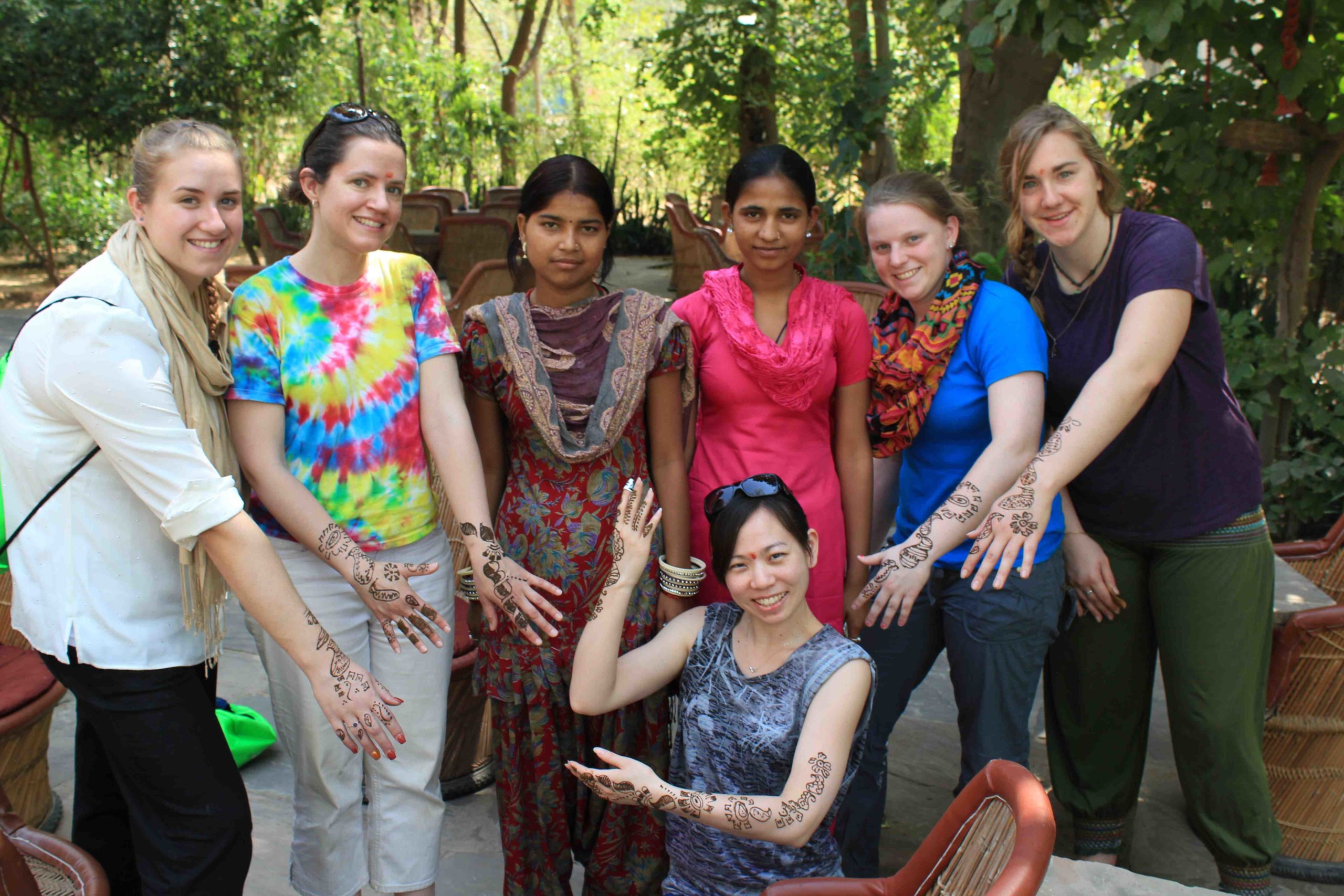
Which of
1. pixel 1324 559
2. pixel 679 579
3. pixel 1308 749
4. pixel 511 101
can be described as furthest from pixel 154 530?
pixel 511 101

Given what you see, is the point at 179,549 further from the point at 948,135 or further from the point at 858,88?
the point at 948,135

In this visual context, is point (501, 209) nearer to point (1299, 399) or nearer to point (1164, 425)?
point (1299, 399)

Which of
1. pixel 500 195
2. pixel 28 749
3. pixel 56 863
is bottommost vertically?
pixel 28 749

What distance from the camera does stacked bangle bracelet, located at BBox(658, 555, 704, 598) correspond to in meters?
2.11

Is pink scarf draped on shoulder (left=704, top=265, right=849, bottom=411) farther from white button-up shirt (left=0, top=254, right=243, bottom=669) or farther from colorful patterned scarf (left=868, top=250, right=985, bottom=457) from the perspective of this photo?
white button-up shirt (left=0, top=254, right=243, bottom=669)

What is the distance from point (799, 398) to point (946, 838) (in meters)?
0.93

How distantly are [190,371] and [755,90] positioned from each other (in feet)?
22.0

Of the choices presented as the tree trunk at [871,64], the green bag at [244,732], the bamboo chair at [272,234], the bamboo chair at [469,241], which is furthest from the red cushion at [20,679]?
the bamboo chair at [272,234]

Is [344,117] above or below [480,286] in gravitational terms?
above

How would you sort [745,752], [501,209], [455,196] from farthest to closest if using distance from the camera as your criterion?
[455,196], [501,209], [745,752]

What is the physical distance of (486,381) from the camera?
209cm

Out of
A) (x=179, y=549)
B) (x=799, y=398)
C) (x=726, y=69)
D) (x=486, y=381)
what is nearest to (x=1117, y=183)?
(x=799, y=398)

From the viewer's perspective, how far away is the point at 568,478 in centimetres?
208

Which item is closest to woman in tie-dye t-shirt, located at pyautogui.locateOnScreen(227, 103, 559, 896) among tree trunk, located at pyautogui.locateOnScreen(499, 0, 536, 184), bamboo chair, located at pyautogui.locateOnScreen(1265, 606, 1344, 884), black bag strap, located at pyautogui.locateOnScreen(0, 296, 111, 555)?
black bag strap, located at pyautogui.locateOnScreen(0, 296, 111, 555)
